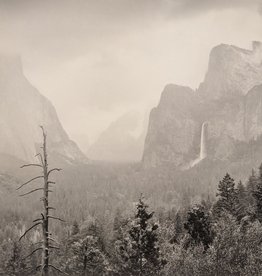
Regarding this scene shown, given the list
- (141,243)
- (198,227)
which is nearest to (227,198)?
(198,227)

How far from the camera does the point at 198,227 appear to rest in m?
52.2

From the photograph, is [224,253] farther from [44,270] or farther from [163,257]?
[44,270]

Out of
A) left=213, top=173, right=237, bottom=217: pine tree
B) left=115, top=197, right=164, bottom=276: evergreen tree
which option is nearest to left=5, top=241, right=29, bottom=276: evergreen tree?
left=213, top=173, right=237, bottom=217: pine tree

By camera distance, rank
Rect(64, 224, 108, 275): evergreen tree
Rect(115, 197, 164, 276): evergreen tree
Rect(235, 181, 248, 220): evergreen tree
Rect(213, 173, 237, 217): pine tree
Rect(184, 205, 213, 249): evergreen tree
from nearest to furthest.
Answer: Rect(115, 197, 164, 276): evergreen tree, Rect(184, 205, 213, 249): evergreen tree, Rect(64, 224, 108, 275): evergreen tree, Rect(213, 173, 237, 217): pine tree, Rect(235, 181, 248, 220): evergreen tree

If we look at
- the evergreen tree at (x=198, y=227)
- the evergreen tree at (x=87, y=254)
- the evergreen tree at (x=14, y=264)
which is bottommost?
the evergreen tree at (x=14, y=264)

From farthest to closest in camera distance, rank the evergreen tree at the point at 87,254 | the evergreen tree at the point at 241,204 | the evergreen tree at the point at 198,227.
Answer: the evergreen tree at the point at 241,204
the evergreen tree at the point at 87,254
the evergreen tree at the point at 198,227

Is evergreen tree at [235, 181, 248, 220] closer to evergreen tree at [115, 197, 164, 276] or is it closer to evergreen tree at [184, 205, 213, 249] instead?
evergreen tree at [184, 205, 213, 249]

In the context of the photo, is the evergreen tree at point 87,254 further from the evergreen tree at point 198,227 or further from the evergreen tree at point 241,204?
the evergreen tree at point 241,204

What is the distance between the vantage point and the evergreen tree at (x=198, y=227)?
170ft

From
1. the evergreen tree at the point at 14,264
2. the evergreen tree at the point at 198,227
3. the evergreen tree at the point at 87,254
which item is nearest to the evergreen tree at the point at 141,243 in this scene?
the evergreen tree at the point at 198,227

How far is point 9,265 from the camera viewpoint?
85625 millimetres

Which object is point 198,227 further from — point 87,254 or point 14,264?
point 14,264

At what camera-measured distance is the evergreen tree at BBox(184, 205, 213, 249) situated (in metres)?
51.9

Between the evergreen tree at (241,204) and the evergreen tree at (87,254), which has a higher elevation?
the evergreen tree at (241,204)
